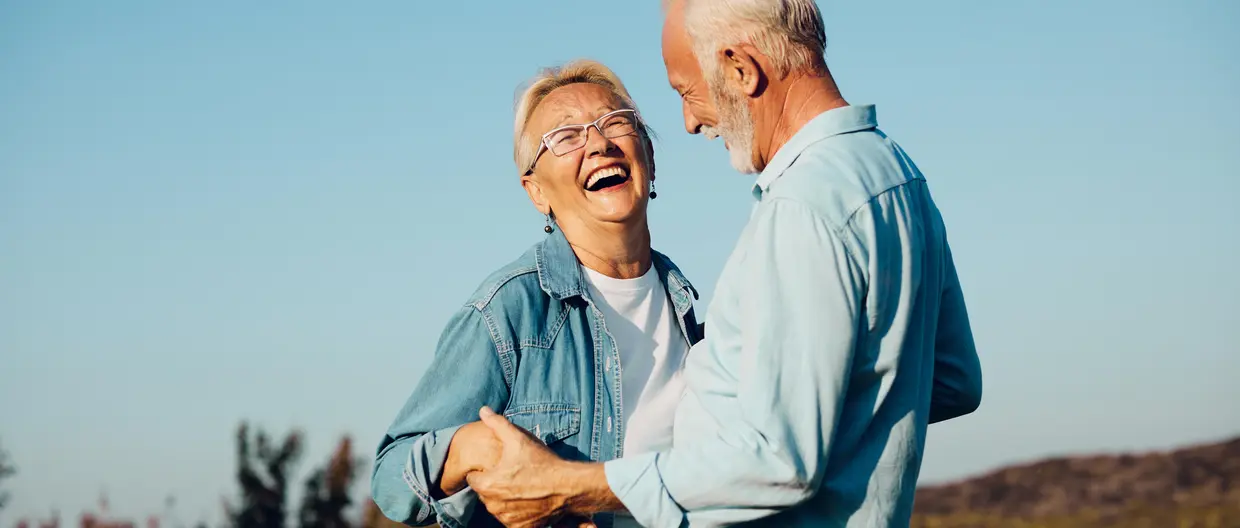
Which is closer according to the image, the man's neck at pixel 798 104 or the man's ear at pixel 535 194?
the man's neck at pixel 798 104

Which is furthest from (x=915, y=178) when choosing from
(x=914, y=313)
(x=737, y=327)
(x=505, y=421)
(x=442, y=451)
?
(x=442, y=451)

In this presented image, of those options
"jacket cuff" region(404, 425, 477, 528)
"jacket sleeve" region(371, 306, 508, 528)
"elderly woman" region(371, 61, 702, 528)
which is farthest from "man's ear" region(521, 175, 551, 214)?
"jacket cuff" region(404, 425, 477, 528)

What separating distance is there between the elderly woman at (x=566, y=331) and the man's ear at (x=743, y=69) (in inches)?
44.4

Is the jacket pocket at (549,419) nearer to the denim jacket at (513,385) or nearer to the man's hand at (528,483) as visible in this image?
the denim jacket at (513,385)

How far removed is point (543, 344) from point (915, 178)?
1.45 meters

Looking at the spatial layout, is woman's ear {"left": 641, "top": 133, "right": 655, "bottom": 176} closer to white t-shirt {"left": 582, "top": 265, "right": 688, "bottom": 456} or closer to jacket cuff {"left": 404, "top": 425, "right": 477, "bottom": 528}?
white t-shirt {"left": 582, "top": 265, "right": 688, "bottom": 456}

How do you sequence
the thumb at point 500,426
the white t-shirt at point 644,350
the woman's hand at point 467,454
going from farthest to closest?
the white t-shirt at point 644,350, the woman's hand at point 467,454, the thumb at point 500,426

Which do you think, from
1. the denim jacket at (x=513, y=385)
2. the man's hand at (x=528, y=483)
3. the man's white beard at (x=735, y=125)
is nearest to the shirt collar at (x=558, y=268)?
the denim jacket at (x=513, y=385)

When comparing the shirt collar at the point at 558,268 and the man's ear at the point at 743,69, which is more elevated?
the man's ear at the point at 743,69

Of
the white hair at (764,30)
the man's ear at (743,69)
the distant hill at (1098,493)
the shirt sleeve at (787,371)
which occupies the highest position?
the white hair at (764,30)

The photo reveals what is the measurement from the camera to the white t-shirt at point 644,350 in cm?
386

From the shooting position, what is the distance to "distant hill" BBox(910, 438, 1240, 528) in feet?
34.0

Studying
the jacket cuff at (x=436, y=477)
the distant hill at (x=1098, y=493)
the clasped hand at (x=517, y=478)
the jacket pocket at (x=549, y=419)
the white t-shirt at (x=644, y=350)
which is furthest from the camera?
the distant hill at (x=1098, y=493)

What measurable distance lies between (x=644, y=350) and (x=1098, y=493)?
8.30 m
